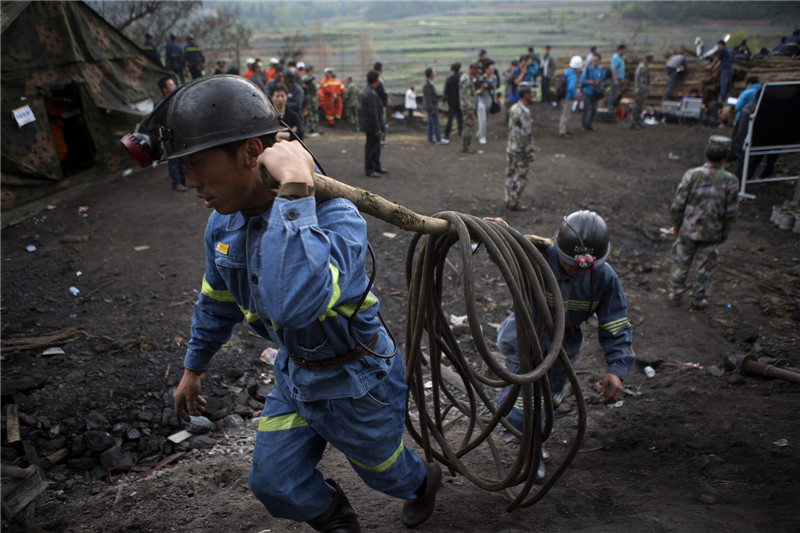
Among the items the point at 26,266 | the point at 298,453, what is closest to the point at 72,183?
the point at 26,266

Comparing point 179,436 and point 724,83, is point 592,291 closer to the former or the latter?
point 179,436

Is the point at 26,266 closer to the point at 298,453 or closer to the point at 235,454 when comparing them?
the point at 235,454

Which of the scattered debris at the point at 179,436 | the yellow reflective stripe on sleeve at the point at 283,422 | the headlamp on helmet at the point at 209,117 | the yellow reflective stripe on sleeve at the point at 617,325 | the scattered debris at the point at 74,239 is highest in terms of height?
the headlamp on helmet at the point at 209,117

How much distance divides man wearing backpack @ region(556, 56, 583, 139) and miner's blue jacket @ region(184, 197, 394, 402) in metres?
14.0

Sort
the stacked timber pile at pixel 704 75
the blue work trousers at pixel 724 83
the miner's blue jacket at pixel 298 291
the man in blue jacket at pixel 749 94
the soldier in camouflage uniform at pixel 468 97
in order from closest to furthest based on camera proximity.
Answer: the miner's blue jacket at pixel 298 291, the man in blue jacket at pixel 749 94, the soldier in camouflage uniform at pixel 468 97, the stacked timber pile at pixel 704 75, the blue work trousers at pixel 724 83

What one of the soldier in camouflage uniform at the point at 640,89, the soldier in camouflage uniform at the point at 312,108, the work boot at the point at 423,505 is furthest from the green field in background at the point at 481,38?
the work boot at the point at 423,505

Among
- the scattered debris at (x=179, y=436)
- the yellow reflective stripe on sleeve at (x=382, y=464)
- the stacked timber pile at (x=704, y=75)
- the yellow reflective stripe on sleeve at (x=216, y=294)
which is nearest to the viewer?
the yellow reflective stripe on sleeve at (x=382, y=464)

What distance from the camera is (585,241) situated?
120 inches

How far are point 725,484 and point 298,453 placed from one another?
2.46 m

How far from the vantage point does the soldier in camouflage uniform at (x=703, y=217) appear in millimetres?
5551

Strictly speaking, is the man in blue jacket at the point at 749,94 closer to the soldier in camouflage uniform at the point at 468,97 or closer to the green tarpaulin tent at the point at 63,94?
the soldier in camouflage uniform at the point at 468,97

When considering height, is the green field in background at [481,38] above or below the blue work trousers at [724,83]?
above

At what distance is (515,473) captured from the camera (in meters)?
2.53

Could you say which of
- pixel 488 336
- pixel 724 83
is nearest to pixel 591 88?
pixel 724 83
